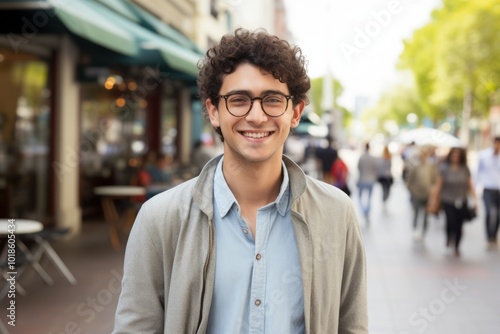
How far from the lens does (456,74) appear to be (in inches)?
1187

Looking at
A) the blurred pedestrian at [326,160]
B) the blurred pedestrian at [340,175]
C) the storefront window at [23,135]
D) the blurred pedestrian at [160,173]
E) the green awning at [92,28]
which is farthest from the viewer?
the blurred pedestrian at [326,160]

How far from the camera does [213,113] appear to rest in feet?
7.48

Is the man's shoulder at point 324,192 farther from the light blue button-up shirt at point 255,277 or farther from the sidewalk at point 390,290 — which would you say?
the sidewalk at point 390,290

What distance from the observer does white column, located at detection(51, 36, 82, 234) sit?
39.1ft

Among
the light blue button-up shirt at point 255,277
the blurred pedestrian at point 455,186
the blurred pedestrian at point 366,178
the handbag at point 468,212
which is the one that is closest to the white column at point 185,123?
the blurred pedestrian at point 366,178

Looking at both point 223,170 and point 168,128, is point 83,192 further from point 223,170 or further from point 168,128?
point 223,170

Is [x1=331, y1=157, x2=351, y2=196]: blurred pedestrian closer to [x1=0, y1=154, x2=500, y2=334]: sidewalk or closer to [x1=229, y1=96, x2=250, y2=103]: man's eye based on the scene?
[x1=0, y1=154, x2=500, y2=334]: sidewalk

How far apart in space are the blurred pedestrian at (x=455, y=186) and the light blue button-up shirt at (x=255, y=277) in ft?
30.9

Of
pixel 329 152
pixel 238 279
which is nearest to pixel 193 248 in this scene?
pixel 238 279

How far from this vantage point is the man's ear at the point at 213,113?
88.9 inches

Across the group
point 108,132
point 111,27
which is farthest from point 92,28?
point 108,132

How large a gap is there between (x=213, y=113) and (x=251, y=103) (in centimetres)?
21

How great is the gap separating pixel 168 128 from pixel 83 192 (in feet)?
23.3

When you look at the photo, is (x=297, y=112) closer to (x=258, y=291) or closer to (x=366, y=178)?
(x=258, y=291)
